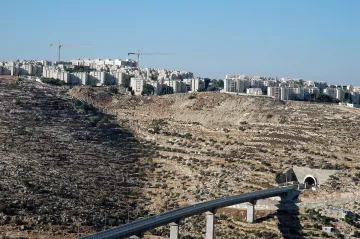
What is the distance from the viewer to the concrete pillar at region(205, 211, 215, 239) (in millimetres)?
41375

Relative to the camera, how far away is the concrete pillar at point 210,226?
4138 centimetres

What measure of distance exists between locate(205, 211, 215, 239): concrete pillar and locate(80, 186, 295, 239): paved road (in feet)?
1.30

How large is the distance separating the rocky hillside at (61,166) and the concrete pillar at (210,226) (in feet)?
18.9

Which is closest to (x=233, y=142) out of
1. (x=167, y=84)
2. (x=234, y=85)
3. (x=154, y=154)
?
(x=154, y=154)

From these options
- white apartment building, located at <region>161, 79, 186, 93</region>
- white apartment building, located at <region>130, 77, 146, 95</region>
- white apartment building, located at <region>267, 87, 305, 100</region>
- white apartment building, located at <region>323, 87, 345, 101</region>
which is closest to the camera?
white apartment building, located at <region>130, 77, 146, 95</region>

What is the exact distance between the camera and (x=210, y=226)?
4166 centimetres

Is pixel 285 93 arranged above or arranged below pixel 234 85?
below

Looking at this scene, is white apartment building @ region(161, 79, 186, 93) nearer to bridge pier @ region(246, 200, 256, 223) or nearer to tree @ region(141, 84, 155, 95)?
tree @ region(141, 84, 155, 95)

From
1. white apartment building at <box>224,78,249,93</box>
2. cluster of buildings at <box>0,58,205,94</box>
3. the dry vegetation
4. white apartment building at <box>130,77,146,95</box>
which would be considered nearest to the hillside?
the dry vegetation

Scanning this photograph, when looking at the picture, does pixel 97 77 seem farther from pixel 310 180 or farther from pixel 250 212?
pixel 250 212

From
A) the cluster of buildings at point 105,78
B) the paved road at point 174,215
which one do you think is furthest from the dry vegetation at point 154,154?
the cluster of buildings at point 105,78

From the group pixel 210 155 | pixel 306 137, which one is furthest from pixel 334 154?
pixel 210 155

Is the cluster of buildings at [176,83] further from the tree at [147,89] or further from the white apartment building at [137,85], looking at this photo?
the tree at [147,89]

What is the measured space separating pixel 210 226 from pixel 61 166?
1745cm
